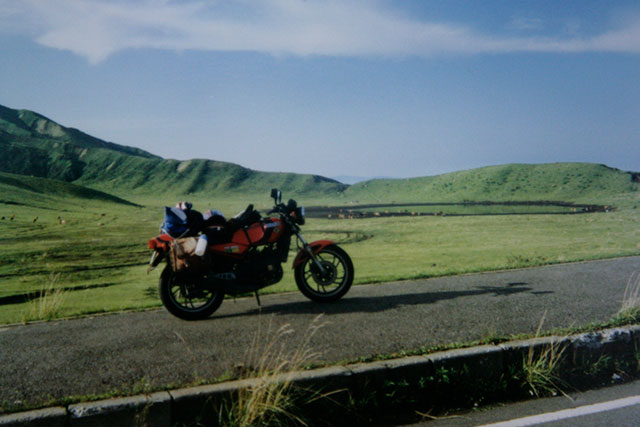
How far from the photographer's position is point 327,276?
6.83m

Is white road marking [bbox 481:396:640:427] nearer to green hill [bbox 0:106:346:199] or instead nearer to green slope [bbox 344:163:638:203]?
green slope [bbox 344:163:638:203]

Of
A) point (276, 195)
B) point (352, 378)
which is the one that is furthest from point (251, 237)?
point (352, 378)

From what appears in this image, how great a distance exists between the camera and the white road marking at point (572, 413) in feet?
12.3

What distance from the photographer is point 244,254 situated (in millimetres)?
6328

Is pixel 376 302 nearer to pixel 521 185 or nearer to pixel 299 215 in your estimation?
pixel 299 215

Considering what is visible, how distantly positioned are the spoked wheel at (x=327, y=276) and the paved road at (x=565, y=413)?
118 inches

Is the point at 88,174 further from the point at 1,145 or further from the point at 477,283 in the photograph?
the point at 477,283

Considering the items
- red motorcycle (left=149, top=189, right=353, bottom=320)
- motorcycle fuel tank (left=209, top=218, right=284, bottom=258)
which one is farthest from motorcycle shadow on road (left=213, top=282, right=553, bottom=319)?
motorcycle fuel tank (left=209, top=218, right=284, bottom=258)

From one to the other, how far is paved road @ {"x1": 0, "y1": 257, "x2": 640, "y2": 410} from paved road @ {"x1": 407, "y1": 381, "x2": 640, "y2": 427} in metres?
0.89

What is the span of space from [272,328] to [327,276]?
5.15 feet

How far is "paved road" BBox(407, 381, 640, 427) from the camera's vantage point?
12.2 feet

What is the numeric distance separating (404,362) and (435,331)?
113 cm

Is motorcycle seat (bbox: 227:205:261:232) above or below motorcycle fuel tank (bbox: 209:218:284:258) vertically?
above

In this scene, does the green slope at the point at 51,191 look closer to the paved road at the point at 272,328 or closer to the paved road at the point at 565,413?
the paved road at the point at 272,328
